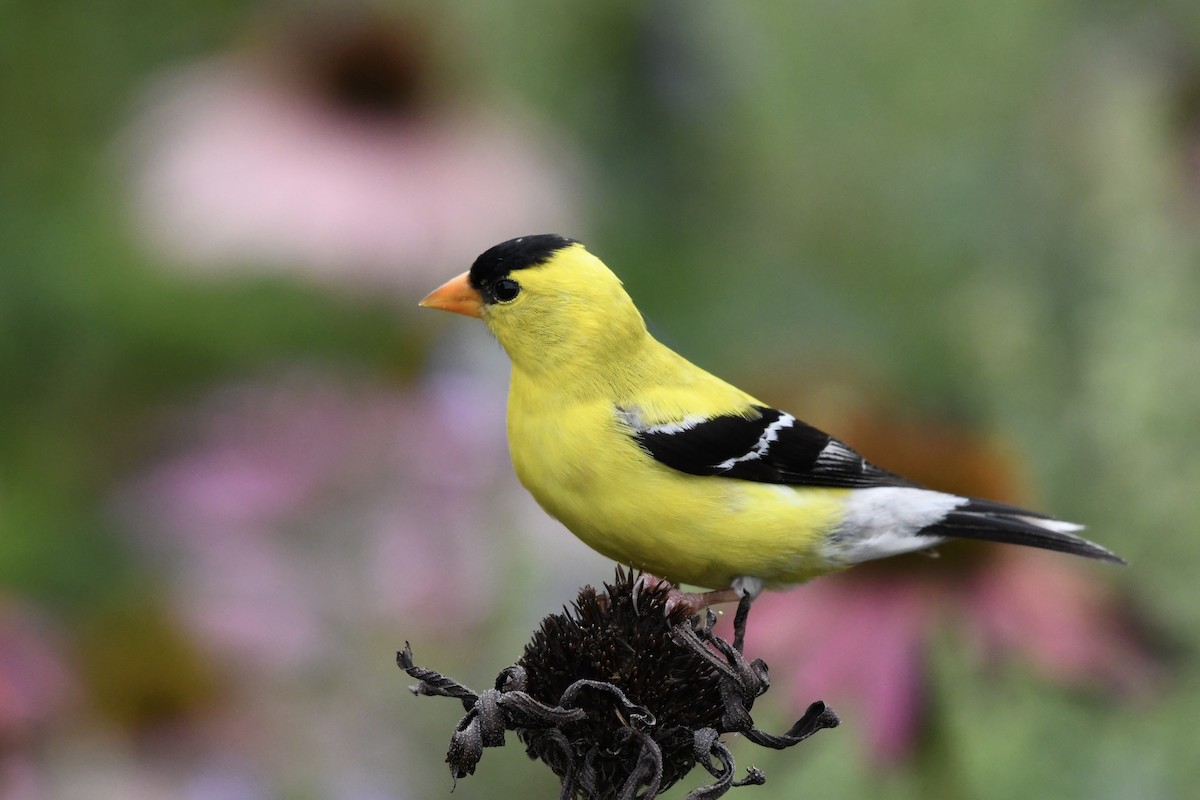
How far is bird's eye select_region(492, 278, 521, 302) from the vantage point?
1647mm

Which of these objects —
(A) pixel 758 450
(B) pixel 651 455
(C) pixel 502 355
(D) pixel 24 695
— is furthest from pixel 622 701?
(C) pixel 502 355

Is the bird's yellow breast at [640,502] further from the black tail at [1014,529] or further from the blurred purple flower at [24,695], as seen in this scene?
the blurred purple flower at [24,695]

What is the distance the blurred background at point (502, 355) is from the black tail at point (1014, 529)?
34 cm

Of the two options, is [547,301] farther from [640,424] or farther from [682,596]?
[682,596]

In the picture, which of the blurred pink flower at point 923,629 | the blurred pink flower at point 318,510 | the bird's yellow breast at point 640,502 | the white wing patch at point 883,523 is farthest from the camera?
the blurred pink flower at point 318,510

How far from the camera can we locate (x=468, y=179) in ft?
10.9

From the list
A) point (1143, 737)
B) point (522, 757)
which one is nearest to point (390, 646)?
point (522, 757)

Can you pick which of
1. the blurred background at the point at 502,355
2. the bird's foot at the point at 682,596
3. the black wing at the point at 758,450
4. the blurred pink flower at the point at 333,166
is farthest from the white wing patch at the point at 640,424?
the blurred pink flower at the point at 333,166

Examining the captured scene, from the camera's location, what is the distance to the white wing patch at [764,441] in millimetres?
1648

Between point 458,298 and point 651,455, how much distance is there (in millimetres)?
289

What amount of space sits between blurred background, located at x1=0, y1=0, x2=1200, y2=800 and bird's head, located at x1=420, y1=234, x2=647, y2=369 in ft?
2.19

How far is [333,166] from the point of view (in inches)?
128

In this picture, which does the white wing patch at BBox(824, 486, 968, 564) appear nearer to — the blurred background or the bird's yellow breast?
the bird's yellow breast

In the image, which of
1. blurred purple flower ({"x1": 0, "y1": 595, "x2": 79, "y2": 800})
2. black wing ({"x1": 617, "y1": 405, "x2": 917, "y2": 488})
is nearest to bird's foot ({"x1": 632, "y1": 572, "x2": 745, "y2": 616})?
black wing ({"x1": 617, "y1": 405, "x2": 917, "y2": 488})
